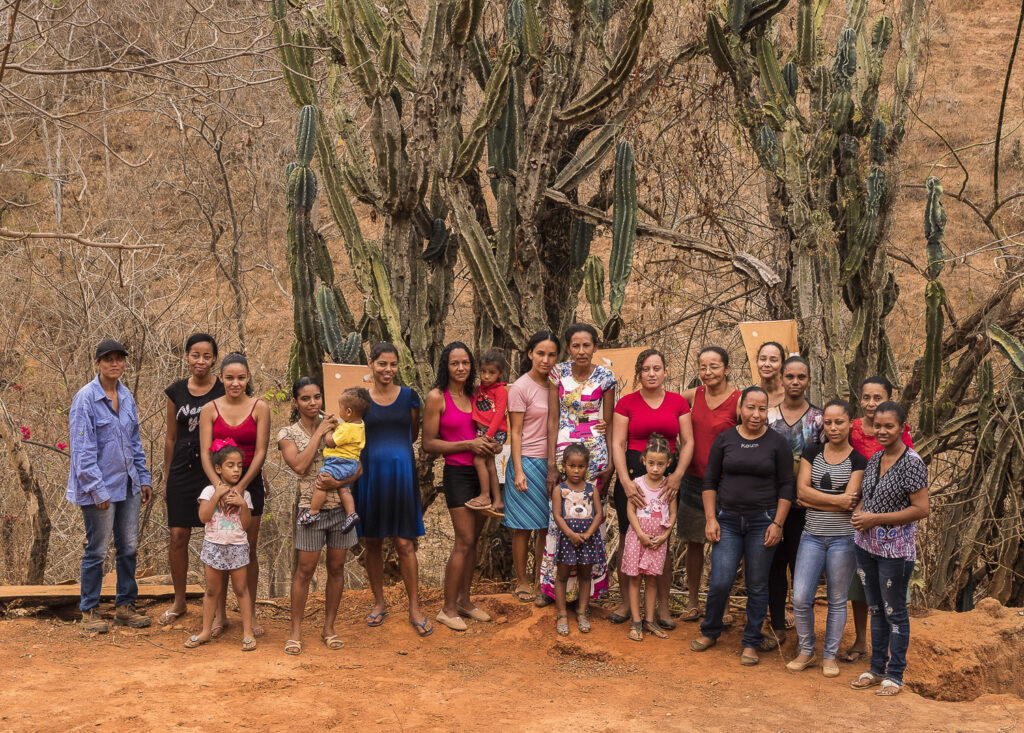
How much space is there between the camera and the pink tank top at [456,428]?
5.96 meters

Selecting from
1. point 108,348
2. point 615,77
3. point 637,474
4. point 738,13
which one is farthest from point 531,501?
point 738,13

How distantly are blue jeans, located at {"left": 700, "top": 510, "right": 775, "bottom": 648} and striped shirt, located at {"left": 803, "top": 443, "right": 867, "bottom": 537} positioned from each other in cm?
26

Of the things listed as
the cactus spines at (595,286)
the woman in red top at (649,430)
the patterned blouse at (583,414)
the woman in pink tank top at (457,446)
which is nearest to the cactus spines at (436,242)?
the cactus spines at (595,286)

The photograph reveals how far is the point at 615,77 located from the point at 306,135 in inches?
90.1

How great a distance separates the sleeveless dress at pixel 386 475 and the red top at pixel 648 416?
4.46 feet

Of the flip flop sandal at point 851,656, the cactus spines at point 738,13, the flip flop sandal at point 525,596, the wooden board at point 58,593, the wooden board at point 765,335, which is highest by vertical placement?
the cactus spines at point 738,13

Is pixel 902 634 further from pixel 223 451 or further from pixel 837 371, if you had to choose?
pixel 223 451

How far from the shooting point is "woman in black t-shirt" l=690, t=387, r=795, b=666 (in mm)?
5406

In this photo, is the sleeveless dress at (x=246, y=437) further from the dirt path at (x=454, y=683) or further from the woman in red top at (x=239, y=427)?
the dirt path at (x=454, y=683)

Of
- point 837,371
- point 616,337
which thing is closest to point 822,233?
point 837,371

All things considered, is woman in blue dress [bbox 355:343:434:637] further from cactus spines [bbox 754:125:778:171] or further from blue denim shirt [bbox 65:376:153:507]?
cactus spines [bbox 754:125:778:171]

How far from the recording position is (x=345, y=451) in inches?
216

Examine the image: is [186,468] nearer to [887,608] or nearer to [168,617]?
[168,617]

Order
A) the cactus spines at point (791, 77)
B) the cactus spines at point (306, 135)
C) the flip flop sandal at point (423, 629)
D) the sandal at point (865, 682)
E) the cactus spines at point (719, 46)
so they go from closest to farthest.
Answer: the sandal at point (865, 682)
the flip flop sandal at point (423, 629)
the cactus spines at point (306, 135)
the cactus spines at point (719, 46)
the cactus spines at point (791, 77)
